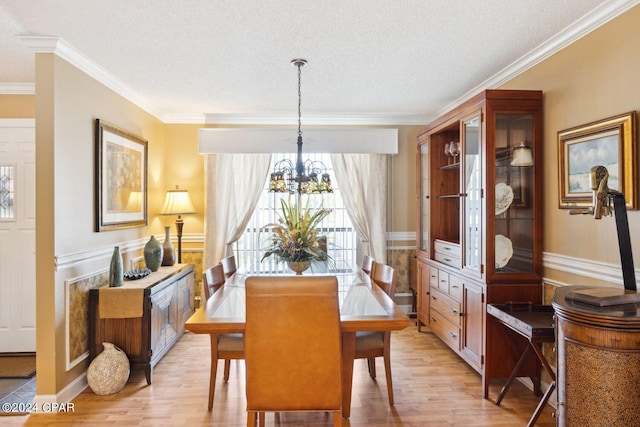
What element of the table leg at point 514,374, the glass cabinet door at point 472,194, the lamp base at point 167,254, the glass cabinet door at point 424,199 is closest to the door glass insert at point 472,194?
the glass cabinet door at point 472,194

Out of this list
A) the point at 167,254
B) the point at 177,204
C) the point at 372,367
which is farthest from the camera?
the point at 177,204

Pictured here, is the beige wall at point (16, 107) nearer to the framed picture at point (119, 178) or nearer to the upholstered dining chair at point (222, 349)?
the framed picture at point (119, 178)

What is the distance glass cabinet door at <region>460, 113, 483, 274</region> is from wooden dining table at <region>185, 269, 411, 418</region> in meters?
0.87

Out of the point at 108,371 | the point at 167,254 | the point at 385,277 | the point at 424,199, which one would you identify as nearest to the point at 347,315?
the point at 385,277

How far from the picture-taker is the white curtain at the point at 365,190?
16.0 feet

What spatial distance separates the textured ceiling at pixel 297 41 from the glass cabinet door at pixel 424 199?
676 millimetres

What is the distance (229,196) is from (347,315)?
10.2 ft

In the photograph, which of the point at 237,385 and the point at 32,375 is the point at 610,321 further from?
the point at 32,375

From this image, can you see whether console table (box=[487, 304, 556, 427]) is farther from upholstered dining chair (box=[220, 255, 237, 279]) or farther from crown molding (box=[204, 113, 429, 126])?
crown molding (box=[204, 113, 429, 126])

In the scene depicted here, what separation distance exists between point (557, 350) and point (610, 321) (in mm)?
→ 339

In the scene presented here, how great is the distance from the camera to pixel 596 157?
2.33 metres

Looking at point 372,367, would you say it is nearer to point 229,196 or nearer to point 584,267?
point 584,267

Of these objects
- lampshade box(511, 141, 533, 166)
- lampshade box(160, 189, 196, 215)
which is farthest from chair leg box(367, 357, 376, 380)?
lampshade box(160, 189, 196, 215)

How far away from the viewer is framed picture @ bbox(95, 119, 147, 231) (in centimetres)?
321
